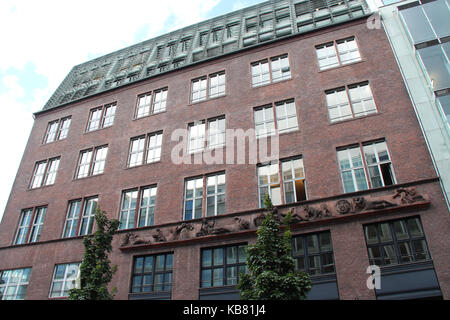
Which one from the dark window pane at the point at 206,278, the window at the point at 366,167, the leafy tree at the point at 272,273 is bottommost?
the leafy tree at the point at 272,273

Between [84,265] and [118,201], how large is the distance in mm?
8009

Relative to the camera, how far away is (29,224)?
80.3 feet

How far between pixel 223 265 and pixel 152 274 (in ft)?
13.0

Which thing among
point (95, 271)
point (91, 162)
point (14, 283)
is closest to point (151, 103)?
point (91, 162)

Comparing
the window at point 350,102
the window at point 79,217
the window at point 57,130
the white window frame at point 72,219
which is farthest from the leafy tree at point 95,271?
the window at point 57,130

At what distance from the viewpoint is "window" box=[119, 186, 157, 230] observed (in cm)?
2133

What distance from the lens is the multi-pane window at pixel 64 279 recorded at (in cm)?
2072

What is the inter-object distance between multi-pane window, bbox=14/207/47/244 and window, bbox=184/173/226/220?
10.6 metres

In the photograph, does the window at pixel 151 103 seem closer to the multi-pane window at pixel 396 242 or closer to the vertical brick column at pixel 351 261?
the vertical brick column at pixel 351 261

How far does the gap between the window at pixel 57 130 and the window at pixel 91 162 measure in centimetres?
349

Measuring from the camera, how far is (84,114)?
28.5m

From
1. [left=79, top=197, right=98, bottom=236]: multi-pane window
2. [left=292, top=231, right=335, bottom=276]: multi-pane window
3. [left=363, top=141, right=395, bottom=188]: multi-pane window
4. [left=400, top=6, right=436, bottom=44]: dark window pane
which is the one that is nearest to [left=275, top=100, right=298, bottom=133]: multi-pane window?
[left=363, top=141, right=395, bottom=188]: multi-pane window

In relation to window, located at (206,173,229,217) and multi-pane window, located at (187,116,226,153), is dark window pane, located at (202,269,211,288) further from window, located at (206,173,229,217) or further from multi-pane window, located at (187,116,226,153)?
multi-pane window, located at (187,116,226,153)
